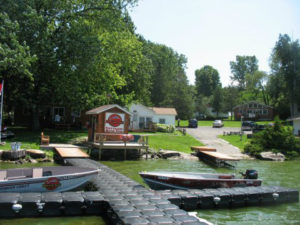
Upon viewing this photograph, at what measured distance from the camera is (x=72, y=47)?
85.0ft

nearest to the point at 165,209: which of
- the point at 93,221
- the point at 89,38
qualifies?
the point at 93,221

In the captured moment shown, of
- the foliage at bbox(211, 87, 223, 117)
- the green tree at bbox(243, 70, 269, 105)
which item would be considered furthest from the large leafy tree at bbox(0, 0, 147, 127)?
the green tree at bbox(243, 70, 269, 105)

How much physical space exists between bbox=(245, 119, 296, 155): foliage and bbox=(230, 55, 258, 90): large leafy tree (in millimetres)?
83699

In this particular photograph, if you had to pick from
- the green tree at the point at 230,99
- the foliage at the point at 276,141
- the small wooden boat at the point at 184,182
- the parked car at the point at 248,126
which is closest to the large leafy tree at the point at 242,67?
the green tree at the point at 230,99

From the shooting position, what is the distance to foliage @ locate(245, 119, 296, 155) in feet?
91.6

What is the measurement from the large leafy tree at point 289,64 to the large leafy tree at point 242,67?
5172cm

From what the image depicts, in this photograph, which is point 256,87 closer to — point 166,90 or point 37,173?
point 166,90

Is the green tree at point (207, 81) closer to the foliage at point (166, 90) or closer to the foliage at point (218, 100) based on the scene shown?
the foliage at point (218, 100)

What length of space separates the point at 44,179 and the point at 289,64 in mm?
54347

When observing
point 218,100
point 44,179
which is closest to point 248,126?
point 218,100

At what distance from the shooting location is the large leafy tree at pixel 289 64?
179 ft

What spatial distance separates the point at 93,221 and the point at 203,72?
341 ft

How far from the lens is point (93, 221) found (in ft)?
29.5

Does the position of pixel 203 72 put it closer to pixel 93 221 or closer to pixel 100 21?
pixel 100 21
